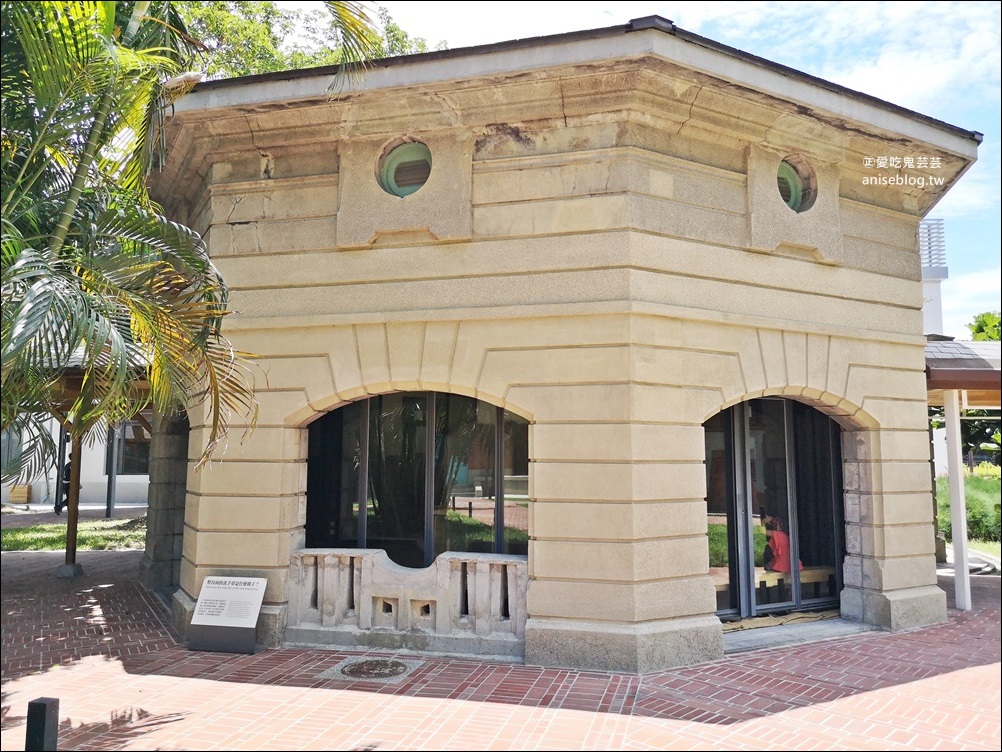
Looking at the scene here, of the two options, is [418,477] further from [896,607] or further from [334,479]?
[896,607]

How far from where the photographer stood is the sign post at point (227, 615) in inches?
311

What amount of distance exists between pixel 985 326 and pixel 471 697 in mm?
31566

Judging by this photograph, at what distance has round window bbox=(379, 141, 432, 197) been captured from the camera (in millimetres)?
8578

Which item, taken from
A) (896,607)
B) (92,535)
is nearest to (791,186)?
(896,607)

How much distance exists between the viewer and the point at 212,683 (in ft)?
22.6

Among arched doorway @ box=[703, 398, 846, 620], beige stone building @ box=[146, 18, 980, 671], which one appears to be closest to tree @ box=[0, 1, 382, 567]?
beige stone building @ box=[146, 18, 980, 671]

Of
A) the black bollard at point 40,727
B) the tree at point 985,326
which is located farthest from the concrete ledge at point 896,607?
the tree at point 985,326

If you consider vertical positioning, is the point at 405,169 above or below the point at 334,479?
above

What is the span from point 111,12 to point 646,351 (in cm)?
558

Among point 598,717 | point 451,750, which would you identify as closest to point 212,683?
point 451,750

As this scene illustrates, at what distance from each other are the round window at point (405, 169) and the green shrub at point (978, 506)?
428 inches

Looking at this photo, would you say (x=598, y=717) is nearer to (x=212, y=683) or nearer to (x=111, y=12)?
(x=212, y=683)

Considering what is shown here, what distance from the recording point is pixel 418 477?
888 cm

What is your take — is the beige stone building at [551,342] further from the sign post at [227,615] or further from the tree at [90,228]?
the tree at [90,228]
